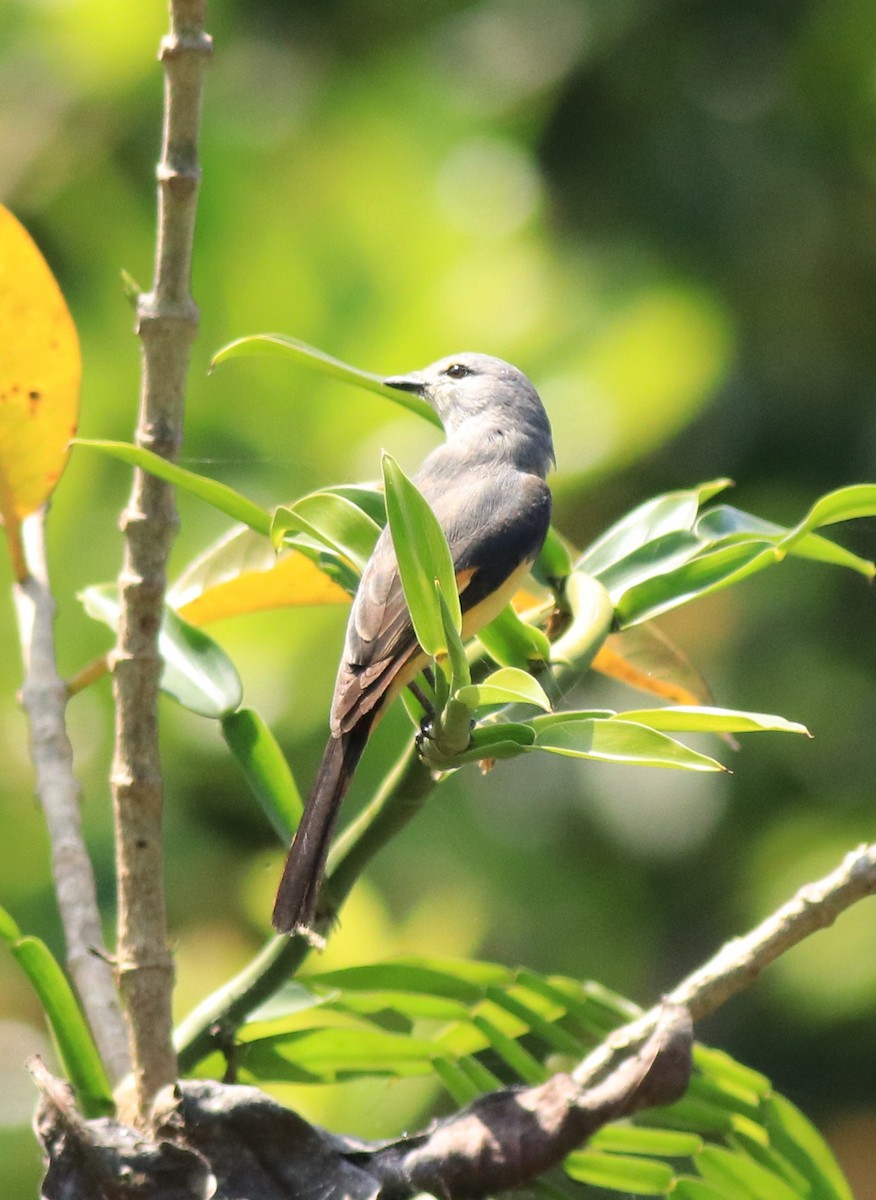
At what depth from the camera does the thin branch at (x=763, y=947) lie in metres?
0.72

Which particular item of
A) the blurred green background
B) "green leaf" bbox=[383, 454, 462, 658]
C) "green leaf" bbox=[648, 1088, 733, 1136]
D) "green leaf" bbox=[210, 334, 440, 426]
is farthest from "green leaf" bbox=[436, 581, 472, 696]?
the blurred green background

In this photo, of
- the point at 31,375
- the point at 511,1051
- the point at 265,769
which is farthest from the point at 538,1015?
the point at 31,375

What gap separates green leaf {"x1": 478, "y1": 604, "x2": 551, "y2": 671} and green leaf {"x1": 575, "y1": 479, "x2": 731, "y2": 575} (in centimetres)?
13

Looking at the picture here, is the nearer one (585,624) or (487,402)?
(585,624)

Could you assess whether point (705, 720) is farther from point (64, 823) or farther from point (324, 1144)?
point (64, 823)

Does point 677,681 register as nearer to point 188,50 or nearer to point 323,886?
point 323,886

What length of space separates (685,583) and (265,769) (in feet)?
0.92

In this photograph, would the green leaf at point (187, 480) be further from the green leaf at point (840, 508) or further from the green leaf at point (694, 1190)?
the green leaf at point (694, 1190)

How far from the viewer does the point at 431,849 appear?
254cm

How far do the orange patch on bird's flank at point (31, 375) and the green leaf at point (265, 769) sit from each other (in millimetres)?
244

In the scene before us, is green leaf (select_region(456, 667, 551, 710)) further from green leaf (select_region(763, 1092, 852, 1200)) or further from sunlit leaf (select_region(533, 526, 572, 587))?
green leaf (select_region(763, 1092, 852, 1200))

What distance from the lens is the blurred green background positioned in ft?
7.82

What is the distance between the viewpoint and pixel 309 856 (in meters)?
0.76

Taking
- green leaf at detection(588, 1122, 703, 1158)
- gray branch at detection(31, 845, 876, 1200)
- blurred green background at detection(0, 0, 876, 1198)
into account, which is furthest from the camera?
blurred green background at detection(0, 0, 876, 1198)
